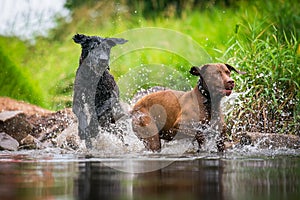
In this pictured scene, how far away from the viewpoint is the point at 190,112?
7887mm

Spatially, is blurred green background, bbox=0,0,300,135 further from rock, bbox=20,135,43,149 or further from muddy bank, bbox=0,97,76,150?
rock, bbox=20,135,43,149

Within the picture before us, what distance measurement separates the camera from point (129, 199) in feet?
12.2

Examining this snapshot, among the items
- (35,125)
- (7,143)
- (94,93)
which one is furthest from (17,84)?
(94,93)

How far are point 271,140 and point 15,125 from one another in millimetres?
4089

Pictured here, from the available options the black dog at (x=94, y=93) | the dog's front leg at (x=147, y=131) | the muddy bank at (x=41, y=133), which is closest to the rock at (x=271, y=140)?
the muddy bank at (x=41, y=133)

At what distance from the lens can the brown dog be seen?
25.7 ft

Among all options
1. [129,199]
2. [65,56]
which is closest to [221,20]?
[65,56]

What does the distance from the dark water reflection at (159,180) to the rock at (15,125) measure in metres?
3.83

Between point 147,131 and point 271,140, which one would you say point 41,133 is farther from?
point 271,140

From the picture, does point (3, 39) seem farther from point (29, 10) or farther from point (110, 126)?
point (110, 126)

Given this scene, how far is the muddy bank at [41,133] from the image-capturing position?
8.67 m

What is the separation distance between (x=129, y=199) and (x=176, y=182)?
0.91 meters

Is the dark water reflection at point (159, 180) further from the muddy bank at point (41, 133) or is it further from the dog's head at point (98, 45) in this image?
the dog's head at point (98, 45)

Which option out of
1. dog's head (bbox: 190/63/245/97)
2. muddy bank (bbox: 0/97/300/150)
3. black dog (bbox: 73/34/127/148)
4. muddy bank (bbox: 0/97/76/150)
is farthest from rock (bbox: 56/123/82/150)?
dog's head (bbox: 190/63/245/97)
